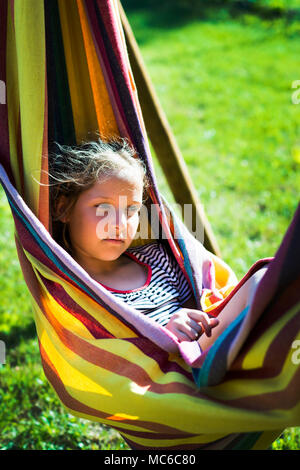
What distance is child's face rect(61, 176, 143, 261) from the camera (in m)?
1.76

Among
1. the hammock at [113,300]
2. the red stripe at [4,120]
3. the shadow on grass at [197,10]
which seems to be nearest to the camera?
the hammock at [113,300]

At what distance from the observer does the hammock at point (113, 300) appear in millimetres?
1316

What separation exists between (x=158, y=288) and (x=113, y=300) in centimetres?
37

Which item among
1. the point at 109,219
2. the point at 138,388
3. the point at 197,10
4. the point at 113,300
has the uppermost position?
the point at 197,10

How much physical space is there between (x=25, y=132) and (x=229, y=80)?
14.6 ft

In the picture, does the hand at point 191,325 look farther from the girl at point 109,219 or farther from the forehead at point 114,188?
the forehead at point 114,188

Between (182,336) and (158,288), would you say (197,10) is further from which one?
(182,336)

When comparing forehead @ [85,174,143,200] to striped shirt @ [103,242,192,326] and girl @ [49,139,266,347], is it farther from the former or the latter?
striped shirt @ [103,242,192,326]

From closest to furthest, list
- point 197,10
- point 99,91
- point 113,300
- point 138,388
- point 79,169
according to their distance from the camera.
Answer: point 138,388 < point 113,300 < point 79,169 < point 99,91 < point 197,10

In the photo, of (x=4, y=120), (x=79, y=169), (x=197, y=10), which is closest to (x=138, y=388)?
(x=79, y=169)

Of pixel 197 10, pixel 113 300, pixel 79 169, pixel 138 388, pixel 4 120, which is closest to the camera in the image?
pixel 138 388

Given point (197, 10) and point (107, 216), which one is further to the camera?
point (197, 10)

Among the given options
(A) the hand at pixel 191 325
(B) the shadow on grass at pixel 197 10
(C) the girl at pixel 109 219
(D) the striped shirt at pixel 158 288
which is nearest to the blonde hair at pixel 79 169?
(C) the girl at pixel 109 219

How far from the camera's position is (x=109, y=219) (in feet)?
5.76
